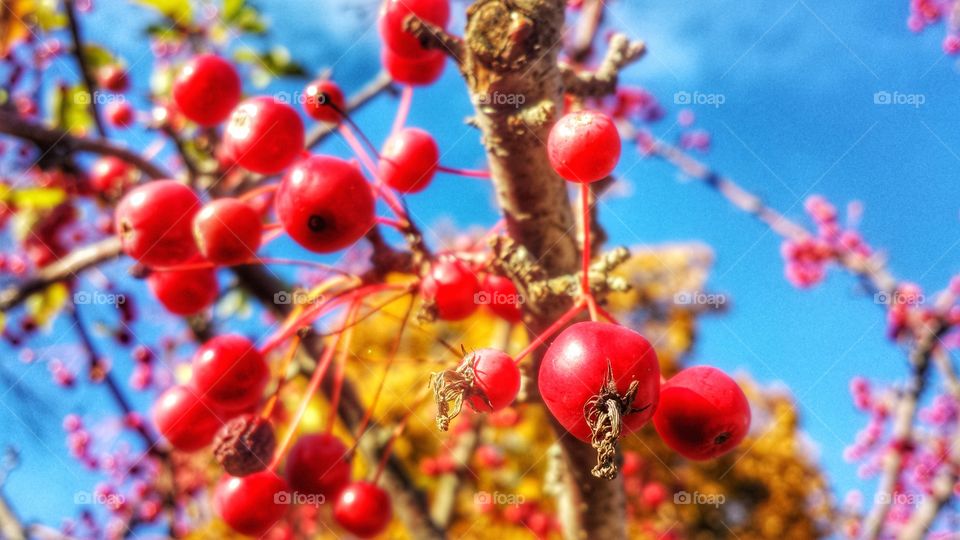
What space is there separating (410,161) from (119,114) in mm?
2696

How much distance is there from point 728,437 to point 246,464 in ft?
3.79

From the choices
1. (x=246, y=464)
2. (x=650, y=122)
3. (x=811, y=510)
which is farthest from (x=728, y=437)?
(x=811, y=510)

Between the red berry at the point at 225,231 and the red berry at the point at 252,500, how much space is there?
624mm

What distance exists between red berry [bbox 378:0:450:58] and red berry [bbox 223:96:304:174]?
37cm

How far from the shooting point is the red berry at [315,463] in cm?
194

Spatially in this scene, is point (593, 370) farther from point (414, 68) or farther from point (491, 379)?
point (414, 68)

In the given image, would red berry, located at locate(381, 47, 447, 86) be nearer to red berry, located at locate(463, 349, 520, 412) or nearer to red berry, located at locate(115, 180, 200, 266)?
red berry, located at locate(115, 180, 200, 266)

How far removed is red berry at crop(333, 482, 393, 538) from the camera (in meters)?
2.03

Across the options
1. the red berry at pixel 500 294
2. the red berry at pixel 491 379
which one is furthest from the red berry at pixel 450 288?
the red berry at pixel 491 379

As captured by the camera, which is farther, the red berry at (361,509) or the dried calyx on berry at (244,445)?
Answer: the red berry at (361,509)

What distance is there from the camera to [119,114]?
3701 mm

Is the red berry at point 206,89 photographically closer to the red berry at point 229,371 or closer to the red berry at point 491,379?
the red berry at point 229,371

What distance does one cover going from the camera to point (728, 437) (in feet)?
4.46

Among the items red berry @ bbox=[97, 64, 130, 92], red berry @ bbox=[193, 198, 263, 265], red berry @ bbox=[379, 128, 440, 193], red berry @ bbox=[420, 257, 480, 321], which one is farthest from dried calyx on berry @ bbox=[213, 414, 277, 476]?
red berry @ bbox=[97, 64, 130, 92]
